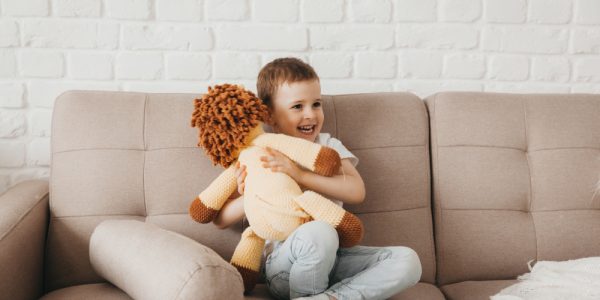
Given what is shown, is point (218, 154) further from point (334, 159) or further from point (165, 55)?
point (165, 55)

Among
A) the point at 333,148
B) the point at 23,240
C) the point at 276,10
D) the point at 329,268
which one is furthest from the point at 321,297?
the point at 276,10

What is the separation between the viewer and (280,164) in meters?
1.26

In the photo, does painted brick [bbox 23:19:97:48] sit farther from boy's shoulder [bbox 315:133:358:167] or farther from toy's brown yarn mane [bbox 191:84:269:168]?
boy's shoulder [bbox 315:133:358:167]

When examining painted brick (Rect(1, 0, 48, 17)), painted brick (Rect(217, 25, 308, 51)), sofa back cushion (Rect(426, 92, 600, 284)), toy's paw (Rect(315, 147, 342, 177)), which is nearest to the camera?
toy's paw (Rect(315, 147, 342, 177))

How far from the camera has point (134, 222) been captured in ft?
4.08

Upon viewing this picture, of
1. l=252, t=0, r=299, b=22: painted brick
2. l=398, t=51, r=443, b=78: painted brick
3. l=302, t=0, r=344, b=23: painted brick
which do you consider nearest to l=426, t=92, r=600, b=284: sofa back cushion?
l=398, t=51, r=443, b=78: painted brick

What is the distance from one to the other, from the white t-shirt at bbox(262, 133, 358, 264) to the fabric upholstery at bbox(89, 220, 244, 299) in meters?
0.31

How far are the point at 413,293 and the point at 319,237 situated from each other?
1.19 ft

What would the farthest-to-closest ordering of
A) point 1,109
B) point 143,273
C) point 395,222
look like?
point 1,109
point 395,222
point 143,273

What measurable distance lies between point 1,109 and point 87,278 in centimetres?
67

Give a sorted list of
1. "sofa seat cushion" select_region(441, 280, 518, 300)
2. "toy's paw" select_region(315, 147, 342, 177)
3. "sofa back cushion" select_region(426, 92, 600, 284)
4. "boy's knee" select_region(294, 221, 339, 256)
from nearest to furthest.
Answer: "boy's knee" select_region(294, 221, 339, 256)
"toy's paw" select_region(315, 147, 342, 177)
"sofa seat cushion" select_region(441, 280, 518, 300)
"sofa back cushion" select_region(426, 92, 600, 284)

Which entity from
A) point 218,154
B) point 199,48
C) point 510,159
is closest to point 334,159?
point 218,154

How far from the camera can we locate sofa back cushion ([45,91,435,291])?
1.41 meters

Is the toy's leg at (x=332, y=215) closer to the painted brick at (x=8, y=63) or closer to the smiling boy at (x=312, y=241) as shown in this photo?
the smiling boy at (x=312, y=241)
